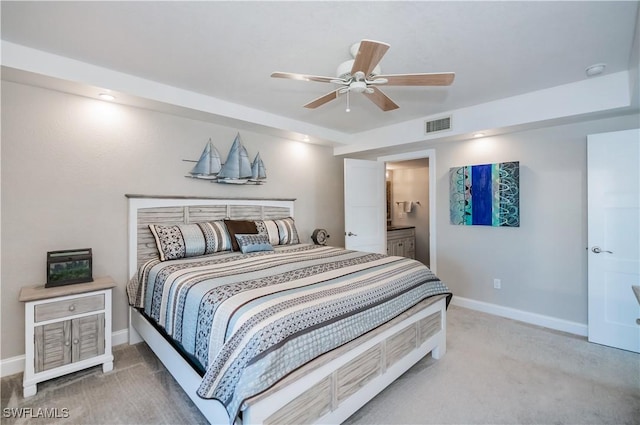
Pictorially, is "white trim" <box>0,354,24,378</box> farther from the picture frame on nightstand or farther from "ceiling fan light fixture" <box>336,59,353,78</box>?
"ceiling fan light fixture" <box>336,59,353,78</box>

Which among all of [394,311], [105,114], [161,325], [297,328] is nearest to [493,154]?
[394,311]

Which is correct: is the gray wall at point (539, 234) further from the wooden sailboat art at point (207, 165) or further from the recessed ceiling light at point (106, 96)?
the recessed ceiling light at point (106, 96)

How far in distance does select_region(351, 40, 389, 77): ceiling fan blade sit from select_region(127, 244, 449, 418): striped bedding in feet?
4.60

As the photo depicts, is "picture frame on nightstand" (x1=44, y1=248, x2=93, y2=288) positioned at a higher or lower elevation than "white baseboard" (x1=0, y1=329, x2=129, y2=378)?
higher

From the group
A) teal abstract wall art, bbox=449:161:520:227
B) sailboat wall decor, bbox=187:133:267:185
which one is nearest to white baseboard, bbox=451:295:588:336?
teal abstract wall art, bbox=449:161:520:227

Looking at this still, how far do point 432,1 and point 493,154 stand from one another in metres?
2.51

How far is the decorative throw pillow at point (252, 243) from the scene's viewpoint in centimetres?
306

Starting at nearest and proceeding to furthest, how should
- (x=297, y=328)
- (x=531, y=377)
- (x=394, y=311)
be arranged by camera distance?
(x=297, y=328) → (x=394, y=311) → (x=531, y=377)

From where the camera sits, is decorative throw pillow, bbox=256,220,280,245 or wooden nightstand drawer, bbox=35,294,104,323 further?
decorative throw pillow, bbox=256,220,280,245

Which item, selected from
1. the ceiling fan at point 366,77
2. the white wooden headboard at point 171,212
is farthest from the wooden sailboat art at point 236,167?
the ceiling fan at point 366,77

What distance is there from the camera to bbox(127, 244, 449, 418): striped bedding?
1.37m

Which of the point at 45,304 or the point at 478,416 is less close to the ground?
the point at 45,304

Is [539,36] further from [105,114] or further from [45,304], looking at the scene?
[45,304]

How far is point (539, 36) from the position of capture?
6.76 ft
